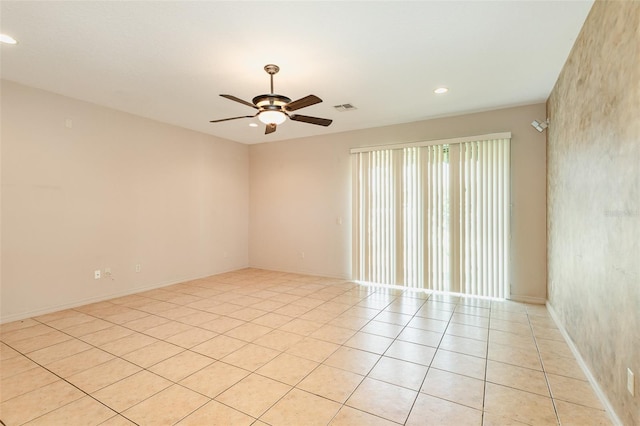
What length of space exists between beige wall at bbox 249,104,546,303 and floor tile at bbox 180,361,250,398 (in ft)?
12.0

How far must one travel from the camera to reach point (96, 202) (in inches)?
182

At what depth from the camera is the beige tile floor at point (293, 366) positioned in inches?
82.9

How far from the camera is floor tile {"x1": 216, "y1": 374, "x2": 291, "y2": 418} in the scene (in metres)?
2.16

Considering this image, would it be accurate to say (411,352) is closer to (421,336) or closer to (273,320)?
(421,336)

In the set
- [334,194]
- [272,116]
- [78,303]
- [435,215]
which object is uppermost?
[272,116]

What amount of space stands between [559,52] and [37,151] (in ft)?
20.2

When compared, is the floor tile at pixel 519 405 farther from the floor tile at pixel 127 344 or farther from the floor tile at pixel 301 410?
the floor tile at pixel 127 344

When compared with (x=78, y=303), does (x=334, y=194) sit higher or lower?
higher

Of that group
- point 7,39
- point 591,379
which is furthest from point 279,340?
point 7,39

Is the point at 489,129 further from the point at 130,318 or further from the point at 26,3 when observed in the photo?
the point at 130,318

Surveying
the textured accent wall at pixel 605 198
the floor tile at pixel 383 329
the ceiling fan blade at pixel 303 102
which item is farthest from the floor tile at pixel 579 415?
the ceiling fan blade at pixel 303 102

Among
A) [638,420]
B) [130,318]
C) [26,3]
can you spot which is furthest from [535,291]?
[26,3]

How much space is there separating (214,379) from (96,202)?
11.8ft

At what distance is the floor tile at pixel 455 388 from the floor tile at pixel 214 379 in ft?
4.89
